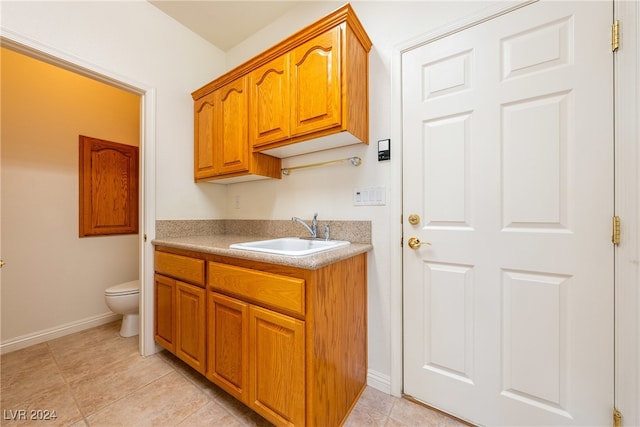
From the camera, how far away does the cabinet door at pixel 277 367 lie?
105 cm

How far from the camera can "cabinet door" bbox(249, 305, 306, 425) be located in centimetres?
105

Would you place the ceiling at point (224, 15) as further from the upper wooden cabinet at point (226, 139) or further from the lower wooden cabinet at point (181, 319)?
the lower wooden cabinet at point (181, 319)

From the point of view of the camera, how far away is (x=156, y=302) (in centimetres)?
188

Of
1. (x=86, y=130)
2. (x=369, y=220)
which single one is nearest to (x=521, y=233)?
(x=369, y=220)

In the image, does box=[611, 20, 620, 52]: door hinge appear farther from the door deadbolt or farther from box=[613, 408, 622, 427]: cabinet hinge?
box=[613, 408, 622, 427]: cabinet hinge

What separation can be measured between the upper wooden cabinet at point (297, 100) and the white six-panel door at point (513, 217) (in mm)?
332

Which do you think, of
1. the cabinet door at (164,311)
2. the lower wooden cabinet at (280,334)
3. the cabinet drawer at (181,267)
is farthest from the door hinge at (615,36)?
the cabinet door at (164,311)

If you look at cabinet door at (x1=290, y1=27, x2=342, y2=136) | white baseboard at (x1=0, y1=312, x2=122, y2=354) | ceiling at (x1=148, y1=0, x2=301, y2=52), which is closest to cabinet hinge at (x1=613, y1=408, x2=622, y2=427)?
cabinet door at (x1=290, y1=27, x2=342, y2=136)

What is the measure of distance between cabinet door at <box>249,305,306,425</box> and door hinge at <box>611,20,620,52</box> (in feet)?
5.39

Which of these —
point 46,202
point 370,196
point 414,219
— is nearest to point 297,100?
point 370,196

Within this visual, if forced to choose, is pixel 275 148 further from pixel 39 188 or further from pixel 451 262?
pixel 39 188

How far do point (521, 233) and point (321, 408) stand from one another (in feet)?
3.86

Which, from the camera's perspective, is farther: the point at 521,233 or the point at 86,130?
the point at 86,130

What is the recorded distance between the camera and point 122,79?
5.66 ft
